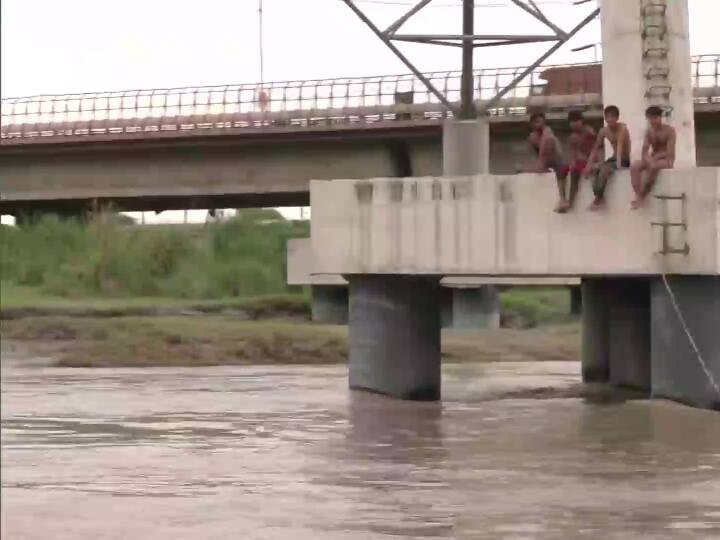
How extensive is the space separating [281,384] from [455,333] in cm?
2290

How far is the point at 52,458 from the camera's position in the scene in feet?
44.4

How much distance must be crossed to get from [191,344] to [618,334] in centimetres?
1238

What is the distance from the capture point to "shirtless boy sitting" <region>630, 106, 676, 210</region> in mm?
19172

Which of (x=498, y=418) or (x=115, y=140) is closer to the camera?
(x=498, y=418)

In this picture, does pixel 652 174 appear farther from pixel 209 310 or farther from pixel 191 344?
pixel 209 310

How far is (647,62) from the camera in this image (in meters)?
21.0

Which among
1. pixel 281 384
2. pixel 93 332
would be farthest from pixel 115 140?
pixel 281 384

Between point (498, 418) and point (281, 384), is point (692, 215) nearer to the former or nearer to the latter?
point (498, 418)

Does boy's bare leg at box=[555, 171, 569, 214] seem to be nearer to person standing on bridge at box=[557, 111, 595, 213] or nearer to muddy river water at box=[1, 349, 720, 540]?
person standing on bridge at box=[557, 111, 595, 213]

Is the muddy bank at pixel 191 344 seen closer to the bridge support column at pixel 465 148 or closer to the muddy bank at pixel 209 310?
the muddy bank at pixel 209 310

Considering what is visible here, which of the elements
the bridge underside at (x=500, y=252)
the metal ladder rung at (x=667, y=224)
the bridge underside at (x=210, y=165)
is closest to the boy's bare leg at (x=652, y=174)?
the bridge underside at (x=500, y=252)

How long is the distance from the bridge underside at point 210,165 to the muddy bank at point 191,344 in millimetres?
5565

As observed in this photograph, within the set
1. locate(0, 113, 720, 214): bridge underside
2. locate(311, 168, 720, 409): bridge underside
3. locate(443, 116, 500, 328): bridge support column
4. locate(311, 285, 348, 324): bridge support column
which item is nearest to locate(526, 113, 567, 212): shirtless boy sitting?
locate(311, 168, 720, 409): bridge underside

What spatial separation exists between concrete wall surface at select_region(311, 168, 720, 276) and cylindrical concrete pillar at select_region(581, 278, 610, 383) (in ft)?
23.1
